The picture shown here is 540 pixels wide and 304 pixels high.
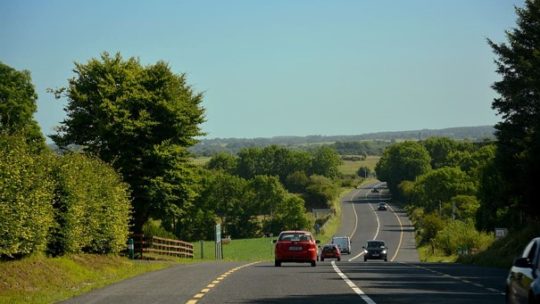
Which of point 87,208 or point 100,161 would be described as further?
point 100,161

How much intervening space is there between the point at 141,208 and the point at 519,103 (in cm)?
2164

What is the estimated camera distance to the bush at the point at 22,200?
23484mm

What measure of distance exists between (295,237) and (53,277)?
52.5ft

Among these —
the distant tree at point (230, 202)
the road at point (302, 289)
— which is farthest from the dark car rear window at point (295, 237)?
the distant tree at point (230, 202)

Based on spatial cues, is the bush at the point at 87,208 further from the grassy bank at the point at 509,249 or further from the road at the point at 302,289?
the grassy bank at the point at 509,249

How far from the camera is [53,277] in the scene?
27.0m

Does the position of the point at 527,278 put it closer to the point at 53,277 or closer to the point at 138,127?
the point at 53,277

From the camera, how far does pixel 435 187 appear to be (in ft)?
527

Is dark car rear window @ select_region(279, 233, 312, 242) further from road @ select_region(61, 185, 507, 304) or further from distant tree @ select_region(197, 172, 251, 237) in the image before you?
distant tree @ select_region(197, 172, 251, 237)

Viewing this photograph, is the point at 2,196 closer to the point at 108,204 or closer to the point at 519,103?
the point at 108,204

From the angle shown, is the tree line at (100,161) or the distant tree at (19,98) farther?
the distant tree at (19,98)

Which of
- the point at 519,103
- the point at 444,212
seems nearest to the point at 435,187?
the point at 444,212

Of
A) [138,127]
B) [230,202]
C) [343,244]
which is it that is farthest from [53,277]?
[230,202]

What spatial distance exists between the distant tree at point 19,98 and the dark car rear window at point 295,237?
1534 inches
